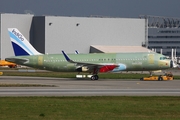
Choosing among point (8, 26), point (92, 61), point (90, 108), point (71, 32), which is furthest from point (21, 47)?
point (71, 32)

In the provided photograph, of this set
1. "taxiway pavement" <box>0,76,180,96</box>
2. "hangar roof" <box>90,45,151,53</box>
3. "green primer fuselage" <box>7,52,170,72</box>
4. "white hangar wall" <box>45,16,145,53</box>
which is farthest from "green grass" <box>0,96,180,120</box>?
"hangar roof" <box>90,45,151,53</box>

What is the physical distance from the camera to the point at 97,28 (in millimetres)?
122250

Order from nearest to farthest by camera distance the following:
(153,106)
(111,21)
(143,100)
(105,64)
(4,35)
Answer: (153,106) < (143,100) < (105,64) < (4,35) < (111,21)

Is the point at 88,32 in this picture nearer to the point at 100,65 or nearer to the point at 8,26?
the point at 8,26

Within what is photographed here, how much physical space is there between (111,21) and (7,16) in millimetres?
25156

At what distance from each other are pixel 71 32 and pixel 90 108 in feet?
307

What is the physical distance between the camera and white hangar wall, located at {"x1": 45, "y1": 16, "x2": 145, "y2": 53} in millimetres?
117812

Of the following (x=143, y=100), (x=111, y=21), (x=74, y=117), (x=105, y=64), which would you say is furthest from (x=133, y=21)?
(x=74, y=117)

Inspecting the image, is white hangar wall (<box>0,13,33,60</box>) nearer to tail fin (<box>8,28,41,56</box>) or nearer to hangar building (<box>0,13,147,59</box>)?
hangar building (<box>0,13,147,59</box>)

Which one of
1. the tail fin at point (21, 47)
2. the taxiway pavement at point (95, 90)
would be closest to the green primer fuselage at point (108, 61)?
the tail fin at point (21, 47)

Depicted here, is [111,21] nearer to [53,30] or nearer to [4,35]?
[53,30]

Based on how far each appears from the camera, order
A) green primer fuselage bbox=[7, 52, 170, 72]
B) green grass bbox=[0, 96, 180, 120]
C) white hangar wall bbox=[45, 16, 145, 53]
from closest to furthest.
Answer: green grass bbox=[0, 96, 180, 120], green primer fuselage bbox=[7, 52, 170, 72], white hangar wall bbox=[45, 16, 145, 53]

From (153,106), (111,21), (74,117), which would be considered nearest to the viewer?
(74,117)

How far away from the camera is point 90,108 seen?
27.0 m
